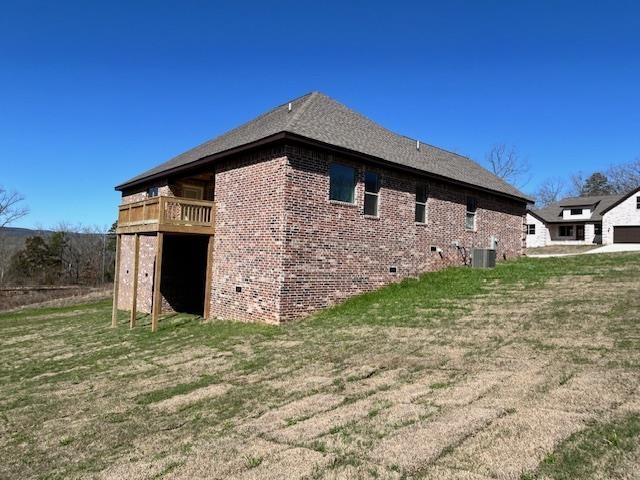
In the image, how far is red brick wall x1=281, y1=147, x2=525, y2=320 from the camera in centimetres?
1222

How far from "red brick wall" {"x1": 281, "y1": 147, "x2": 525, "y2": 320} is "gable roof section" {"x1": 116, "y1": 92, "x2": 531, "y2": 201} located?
51cm

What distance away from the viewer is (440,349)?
8.00m

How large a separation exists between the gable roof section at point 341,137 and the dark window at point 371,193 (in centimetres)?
65

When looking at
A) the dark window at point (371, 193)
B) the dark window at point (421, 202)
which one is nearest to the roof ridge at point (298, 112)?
the dark window at point (371, 193)

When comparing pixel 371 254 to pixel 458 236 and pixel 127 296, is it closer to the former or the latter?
pixel 458 236

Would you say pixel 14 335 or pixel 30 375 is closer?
pixel 30 375

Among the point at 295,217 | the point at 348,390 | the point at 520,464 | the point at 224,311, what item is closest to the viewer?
the point at 520,464

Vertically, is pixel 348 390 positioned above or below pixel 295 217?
below

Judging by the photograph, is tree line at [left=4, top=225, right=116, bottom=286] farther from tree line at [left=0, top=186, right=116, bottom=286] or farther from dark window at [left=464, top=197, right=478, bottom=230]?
dark window at [left=464, top=197, right=478, bottom=230]

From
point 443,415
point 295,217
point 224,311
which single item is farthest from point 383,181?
point 443,415

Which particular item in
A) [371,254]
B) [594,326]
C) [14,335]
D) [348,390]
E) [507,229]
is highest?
[507,229]

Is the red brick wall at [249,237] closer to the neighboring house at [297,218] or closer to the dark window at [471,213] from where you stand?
the neighboring house at [297,218]

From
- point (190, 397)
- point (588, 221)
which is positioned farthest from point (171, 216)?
point (588, 221)

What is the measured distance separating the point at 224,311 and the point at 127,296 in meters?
7.48
